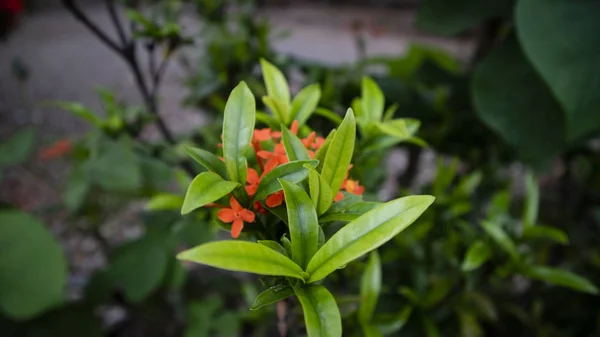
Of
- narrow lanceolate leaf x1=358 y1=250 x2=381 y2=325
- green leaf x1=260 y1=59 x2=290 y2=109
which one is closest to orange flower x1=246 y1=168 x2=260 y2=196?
green leaf x1=260 y1=59 x2=290 y2=109

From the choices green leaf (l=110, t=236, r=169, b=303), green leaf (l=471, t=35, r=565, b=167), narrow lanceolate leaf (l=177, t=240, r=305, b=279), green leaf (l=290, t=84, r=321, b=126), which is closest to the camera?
narrow lanceolate leaf (l=177, t=240, r=305, b=279)

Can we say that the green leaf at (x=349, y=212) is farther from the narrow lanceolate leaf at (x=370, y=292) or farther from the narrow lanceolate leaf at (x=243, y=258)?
the narrow lanceolate leaf at (x=370, y=292)

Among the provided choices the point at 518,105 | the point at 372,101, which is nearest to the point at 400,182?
the point at 518,105

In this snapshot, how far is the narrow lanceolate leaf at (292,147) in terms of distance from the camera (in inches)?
10.6

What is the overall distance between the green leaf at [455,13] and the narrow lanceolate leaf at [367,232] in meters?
0.62

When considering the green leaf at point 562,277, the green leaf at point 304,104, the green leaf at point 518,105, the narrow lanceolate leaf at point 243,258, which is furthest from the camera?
the green leaf at point 518,105

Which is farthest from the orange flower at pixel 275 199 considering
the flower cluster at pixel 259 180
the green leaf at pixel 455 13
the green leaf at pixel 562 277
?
the green leaf at pixel 455 13

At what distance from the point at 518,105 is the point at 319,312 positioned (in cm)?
57

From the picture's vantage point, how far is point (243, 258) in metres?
0.21

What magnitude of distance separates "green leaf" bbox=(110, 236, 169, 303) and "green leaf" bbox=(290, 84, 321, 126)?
0.52 meters

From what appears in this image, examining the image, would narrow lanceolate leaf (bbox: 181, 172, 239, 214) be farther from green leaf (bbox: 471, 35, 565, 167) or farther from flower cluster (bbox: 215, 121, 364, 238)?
green leaf (bbox: 471, 35, 565, 167)

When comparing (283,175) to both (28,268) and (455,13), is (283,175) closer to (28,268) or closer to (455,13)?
(455,13)

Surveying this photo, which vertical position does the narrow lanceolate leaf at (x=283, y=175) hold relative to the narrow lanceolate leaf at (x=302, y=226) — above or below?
above

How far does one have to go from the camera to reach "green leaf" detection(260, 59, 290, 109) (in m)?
0.36
